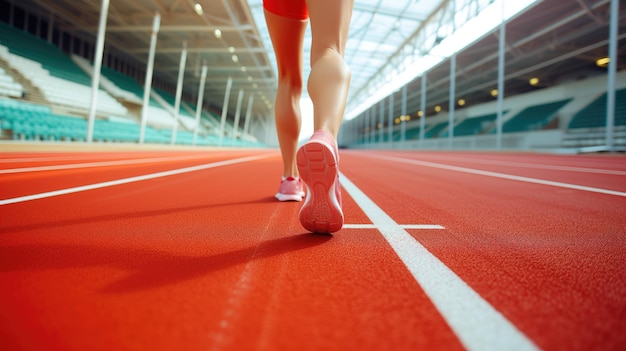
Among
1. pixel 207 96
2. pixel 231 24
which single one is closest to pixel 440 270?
pixel 231 24

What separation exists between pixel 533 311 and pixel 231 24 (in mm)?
15730

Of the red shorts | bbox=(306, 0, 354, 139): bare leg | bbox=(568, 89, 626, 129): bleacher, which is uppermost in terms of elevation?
bbox=(568, 89, 626, 129): bleacher

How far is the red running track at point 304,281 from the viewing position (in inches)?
18.1

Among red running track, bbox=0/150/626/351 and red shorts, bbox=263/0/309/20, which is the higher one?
red shorts, bbox=263/0/309/20

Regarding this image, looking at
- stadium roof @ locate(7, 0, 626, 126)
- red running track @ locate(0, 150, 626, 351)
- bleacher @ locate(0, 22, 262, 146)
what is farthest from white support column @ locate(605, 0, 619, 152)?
bleacher @ locate(0, 22, 262, 146)

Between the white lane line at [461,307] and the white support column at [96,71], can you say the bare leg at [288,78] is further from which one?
the white support column at [96,71]

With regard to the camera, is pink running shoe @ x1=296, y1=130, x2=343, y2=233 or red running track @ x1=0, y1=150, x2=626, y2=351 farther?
pink running shoe @ x1=296, y1=130, x2=343, y2=233

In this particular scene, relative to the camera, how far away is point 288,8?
1.49 m

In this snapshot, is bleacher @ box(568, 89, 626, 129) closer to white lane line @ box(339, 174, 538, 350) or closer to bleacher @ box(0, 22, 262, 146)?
white lane line @ box(339, 174, 538, 350)

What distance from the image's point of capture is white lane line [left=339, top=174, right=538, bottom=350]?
45 cm

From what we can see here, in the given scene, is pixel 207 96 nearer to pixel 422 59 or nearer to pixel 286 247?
pixel 422 59

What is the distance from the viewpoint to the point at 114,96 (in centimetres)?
1736

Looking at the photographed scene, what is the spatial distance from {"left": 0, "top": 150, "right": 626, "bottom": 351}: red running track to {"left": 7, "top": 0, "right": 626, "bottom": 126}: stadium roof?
12719 mm

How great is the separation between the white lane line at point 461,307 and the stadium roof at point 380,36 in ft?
43.1
